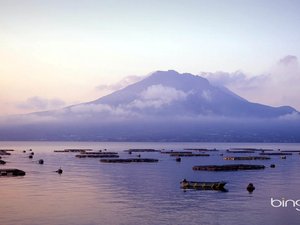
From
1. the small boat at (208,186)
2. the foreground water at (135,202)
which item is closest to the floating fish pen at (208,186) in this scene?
the small boat at (208,186)

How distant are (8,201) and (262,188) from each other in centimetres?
3139

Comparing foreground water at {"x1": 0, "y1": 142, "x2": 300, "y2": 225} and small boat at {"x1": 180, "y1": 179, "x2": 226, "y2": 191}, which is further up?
small boat at {"x1": 180, "y1": 179, "x2": 226, "y2": 191}

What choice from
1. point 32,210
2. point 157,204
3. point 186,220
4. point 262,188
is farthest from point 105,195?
point 262,188

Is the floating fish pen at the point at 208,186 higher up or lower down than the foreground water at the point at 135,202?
higher up

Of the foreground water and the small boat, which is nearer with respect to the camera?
the foreground water

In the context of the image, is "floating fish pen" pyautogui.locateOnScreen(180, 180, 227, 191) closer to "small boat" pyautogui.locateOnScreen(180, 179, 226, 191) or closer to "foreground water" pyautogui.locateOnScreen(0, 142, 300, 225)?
"small boat" pyautogui.locateOnScreen(180, 179, 226, 191)

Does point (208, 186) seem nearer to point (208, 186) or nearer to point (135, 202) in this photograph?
point (208, 186)

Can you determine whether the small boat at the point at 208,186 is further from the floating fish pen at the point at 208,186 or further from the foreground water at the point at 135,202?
the foreground water at the point at 135,202

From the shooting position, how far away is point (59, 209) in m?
43.7

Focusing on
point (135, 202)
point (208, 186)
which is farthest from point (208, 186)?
point (135, 202)

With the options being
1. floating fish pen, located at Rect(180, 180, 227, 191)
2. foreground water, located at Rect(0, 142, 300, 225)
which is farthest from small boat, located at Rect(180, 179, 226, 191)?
foreground water, located at Rect(0, 142, 300, 225)

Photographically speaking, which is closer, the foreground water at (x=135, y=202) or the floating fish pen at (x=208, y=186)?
the foreground water at (x=135, y=202)

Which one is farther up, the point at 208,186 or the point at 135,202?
the point at 208,186

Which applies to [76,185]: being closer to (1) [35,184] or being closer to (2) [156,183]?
(1) [35,184]
